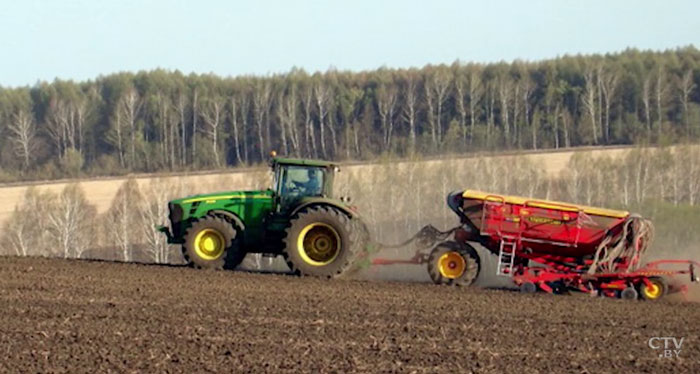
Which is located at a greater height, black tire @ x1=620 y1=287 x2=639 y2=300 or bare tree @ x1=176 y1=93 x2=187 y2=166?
bare tree @ x1=176 y1=93 x2=187 y2=166

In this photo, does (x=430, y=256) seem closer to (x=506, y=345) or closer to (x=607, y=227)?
(x=607, y=227)

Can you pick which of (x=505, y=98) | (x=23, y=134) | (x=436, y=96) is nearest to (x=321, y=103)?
(x=436, y=96)

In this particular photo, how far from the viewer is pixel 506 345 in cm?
1209

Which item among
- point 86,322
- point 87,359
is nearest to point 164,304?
point 86,322

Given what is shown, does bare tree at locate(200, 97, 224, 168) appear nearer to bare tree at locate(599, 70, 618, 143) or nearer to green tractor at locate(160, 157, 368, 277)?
bare tree at locate(599, 70, 618, 143)

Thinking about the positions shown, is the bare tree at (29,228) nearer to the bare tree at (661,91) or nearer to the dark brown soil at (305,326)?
the dark brown soil at (305,326)

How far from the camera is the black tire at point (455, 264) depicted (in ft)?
58.9

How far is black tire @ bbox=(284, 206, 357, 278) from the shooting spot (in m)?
17.8

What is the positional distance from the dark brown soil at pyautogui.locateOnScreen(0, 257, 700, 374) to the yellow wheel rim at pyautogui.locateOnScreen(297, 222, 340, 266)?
546 millimetres

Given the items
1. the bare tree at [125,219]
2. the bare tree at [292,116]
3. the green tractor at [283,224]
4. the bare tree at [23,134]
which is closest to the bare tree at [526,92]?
the bare tree at [292,116]

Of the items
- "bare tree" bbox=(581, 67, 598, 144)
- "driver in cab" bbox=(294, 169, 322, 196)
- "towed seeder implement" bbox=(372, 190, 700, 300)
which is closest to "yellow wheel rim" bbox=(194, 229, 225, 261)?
"driver in cab" bbox=(294, 169, 322, 196)

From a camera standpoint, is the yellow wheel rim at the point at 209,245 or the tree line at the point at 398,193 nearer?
the yellow wheel rim at the point at 209,245

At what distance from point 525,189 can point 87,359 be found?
34.4 meters

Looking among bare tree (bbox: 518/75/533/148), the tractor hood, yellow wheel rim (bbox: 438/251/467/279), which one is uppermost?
bare tree (bbox: 518/75/533/148)
